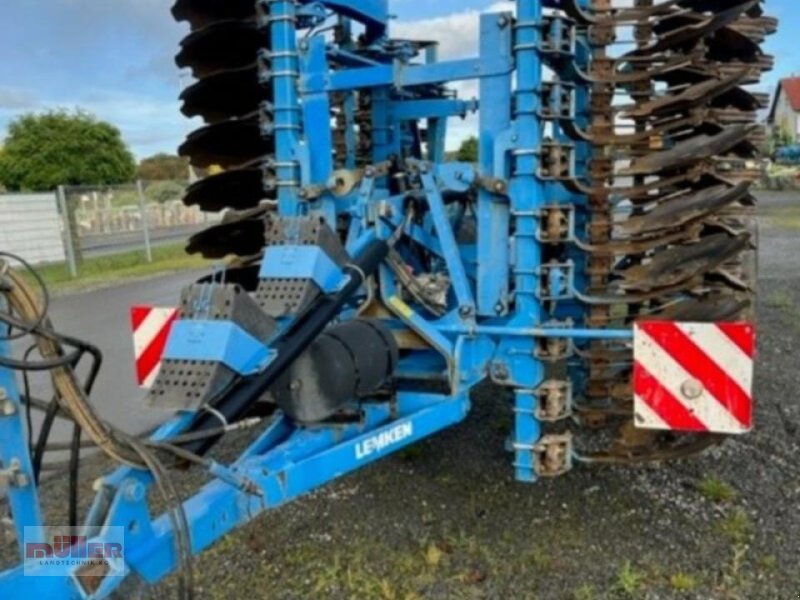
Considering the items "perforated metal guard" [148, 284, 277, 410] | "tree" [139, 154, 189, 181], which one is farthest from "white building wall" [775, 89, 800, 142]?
"perforated metal guard" [148, 284, 277, 410]

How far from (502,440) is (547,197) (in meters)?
1.67

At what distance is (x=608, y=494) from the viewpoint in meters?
3.64

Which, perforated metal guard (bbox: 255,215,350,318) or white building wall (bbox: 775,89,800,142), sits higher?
white building wall (bbox: 775,89,800,142)

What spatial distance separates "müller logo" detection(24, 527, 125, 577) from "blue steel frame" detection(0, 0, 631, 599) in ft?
0.09

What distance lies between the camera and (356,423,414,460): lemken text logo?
2590mm

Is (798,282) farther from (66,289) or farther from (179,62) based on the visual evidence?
(66,289)

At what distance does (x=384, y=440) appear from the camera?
2689mm

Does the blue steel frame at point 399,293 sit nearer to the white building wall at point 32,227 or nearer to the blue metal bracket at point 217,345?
the blue metal bracket at point 217,345

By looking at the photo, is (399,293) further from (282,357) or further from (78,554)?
(78,554)

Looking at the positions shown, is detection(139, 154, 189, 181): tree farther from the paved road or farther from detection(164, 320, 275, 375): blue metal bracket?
detection(164, 320, 275, 375): blue metal bracket

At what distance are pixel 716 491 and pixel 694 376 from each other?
3.70 feet

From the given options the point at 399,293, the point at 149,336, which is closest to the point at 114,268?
the point at 149,336

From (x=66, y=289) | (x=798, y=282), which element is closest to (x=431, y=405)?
(x=798, y=282)

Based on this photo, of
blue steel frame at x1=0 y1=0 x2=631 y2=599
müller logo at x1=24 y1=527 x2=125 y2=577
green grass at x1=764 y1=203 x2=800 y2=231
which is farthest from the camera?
green grass at x1=764 y1=203 x2=800 y2=231
